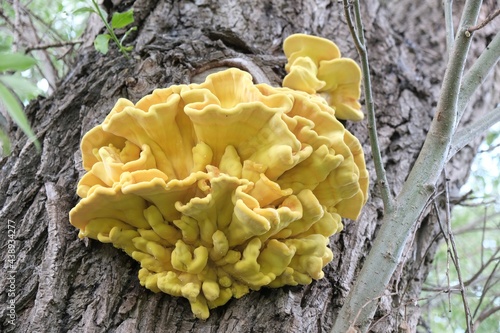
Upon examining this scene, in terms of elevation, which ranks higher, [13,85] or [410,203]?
[13,85]

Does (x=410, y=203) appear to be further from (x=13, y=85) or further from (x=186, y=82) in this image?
(x=13, y=85)

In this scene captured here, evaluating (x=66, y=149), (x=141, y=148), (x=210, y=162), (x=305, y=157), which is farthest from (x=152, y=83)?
(x=305, y=157)

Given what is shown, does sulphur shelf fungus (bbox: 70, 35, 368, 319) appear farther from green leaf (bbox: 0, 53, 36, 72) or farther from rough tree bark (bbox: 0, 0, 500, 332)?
green leaf (bbox: 0, 53, 36, 72)

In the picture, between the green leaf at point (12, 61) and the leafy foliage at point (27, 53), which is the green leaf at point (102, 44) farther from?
the green leaf at point (12, 61)

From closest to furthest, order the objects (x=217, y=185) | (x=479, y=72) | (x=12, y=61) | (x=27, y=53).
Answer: (x=12, y=61)
(x=217, y=185)
(x=479, y=72)
(x=27, y=53)

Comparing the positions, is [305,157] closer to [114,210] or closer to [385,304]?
[114,210]

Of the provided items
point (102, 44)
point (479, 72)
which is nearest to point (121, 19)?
point (102, 44)
